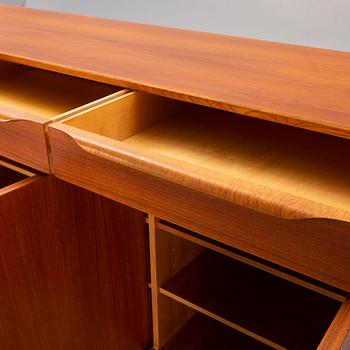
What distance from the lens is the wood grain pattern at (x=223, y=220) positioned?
0.49 m

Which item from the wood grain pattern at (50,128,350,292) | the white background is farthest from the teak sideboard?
the white background

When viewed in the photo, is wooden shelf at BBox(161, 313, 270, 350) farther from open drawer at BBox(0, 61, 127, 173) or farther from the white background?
the white background

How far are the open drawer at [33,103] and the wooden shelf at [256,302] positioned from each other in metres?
0.36

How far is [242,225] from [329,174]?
0.64ft

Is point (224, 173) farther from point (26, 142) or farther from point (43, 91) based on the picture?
point (43, 91)

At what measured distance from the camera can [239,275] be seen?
0.94 meters

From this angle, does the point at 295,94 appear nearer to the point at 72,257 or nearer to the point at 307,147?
the point at 307,147

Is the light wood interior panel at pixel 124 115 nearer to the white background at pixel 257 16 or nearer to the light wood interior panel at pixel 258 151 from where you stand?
the light wood interior panel at pixel 258 151

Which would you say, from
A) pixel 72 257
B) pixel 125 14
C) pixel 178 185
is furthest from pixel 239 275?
pixel 125 14

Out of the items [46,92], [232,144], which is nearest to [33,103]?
[46,92]

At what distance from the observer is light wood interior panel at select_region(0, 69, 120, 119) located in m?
0.92

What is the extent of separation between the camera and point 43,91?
Result: 3.30 ft

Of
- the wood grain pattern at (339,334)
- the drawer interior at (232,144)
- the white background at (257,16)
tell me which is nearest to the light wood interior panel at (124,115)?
the drawer interior at (232,144)

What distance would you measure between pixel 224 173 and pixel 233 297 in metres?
0.32
